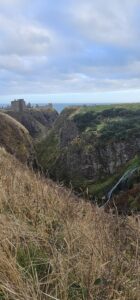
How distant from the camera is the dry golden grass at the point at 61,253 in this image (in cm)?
492

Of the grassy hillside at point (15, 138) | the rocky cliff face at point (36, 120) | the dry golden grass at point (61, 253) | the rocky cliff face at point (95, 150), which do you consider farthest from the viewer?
the rocky cliff face at point (36, 120)

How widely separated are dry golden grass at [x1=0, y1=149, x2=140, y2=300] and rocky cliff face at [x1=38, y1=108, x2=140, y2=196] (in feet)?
212

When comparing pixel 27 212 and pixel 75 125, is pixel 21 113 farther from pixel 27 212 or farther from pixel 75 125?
pixel 27 212

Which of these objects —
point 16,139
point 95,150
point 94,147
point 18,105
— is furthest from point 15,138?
point 18,105

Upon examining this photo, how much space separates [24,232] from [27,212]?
156 centimetres

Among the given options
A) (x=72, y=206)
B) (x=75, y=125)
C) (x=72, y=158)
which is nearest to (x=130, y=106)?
(x=75, y=125)

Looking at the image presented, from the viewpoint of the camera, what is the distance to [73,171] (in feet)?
304

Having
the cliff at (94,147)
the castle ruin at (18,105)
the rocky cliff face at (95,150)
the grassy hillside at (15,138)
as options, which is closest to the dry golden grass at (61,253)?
the grassy hillside at (15,138)

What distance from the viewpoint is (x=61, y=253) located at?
606cm

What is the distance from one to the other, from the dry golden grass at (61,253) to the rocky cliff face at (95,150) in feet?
212

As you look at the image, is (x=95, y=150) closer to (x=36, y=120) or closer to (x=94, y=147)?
(x=94, y=147)

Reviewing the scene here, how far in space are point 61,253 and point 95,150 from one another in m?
86.8

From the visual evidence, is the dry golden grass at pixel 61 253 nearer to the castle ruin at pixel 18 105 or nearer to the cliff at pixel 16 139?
the cliff at pixel 16 139

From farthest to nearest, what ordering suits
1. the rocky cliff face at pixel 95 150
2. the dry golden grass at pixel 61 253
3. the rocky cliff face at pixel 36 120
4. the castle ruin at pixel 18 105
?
1. the castle ruin at pixel 18 105
2. the rocky cliff face at pixel 36 120
3. the rocky cliff face at pixel 95 150
4. the dry golden grass at pixel 61 253
